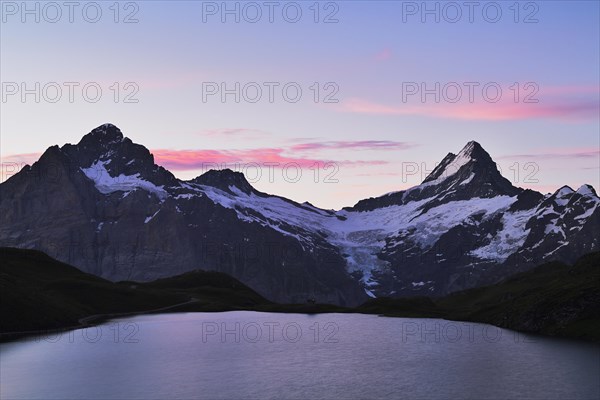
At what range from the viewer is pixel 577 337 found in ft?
536

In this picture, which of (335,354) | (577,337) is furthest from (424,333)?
(335,354)

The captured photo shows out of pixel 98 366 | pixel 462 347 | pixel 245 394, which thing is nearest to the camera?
pixel 245 394

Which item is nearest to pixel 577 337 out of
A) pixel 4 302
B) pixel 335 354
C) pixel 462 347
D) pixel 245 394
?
pixel 462 347

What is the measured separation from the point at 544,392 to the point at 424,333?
87731 mm

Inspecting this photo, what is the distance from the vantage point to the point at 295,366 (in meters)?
127

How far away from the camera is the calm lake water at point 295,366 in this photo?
103562 millimetres

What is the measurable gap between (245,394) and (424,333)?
312 ft

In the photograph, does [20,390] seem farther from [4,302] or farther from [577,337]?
[577,337]

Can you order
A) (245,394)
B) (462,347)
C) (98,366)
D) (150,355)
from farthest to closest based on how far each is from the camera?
(462,347) < (150,355) < (98,366) < (245,394)

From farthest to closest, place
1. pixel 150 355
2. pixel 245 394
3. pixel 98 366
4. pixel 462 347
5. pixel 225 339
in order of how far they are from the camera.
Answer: pixel 225 339, pixel 462 347, pixel 150 355, pixel 98 366, pixel 245 394

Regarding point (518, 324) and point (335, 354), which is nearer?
point (335, 354)

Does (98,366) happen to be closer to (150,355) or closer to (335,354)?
(150,355)

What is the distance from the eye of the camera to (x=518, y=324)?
196500 mm

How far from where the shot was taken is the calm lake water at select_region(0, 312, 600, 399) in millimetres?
103562
